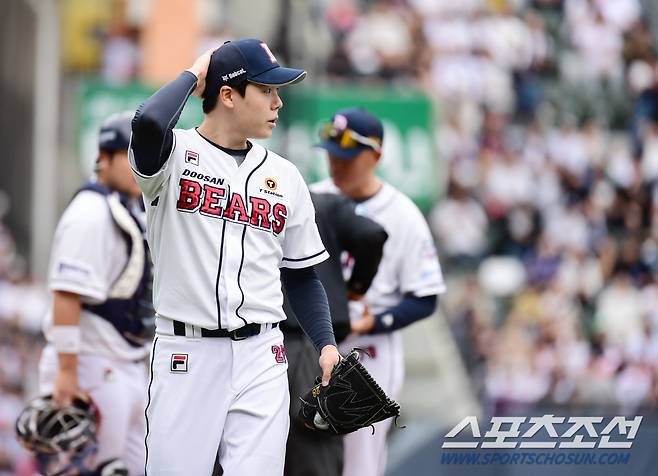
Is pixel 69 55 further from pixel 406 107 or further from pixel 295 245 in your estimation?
pixel 295 245

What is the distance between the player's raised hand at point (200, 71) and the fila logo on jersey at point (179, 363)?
0.99 meters

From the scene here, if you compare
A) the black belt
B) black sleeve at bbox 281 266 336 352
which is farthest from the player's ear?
the black belt

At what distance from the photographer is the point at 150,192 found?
15.8 feet

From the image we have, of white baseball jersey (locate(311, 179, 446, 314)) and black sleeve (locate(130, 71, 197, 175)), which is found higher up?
black sleeve (locate(130, 71, 197, 175))

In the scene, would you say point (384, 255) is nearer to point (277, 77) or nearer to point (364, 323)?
point (364, 323)

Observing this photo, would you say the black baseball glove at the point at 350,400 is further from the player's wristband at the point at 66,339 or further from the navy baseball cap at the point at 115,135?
the navy baseball cap at the point at 115,135

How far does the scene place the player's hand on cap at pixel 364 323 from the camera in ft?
22.1

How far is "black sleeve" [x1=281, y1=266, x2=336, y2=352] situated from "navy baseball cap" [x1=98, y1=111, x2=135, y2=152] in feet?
6.48

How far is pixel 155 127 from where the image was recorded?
15.3 ft

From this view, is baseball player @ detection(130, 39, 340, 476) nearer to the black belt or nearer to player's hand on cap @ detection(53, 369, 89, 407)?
the black belt

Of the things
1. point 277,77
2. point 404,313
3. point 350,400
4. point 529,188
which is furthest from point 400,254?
point 529,188

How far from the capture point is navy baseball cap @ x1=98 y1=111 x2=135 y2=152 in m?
6.94

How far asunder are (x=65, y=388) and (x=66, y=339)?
264mm

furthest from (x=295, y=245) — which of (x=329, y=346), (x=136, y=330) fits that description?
(x=136, y=330)
